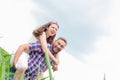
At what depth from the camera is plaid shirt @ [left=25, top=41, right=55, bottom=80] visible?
519 centimetres

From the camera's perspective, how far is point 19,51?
539cm

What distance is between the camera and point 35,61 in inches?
208

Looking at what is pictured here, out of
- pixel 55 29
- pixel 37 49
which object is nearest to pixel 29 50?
Result: pixel 37 49

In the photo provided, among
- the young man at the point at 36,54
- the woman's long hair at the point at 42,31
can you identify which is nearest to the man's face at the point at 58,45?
the young man at the point at 36,54

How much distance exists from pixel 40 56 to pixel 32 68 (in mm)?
187

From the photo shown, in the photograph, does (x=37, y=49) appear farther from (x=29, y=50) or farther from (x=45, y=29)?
(x=45, y=29)

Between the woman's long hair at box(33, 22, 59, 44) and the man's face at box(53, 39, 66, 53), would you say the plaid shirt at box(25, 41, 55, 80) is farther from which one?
the woman's long hair at box(33, 22, 59, 44)

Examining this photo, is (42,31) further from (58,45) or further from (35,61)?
(35,61)

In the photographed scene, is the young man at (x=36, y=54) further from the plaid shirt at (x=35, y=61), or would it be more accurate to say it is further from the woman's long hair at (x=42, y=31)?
the woman's long hair at (x=42, y=31)

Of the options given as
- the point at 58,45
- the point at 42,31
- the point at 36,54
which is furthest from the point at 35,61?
the point at 42,31

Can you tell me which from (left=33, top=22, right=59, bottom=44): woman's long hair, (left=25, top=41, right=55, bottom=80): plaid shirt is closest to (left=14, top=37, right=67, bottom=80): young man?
(left=25, top=41, right=55, bottom=80): plaid shirt

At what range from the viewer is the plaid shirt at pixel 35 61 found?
17.0 feet

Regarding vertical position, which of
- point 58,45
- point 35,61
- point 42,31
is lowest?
point 35,61

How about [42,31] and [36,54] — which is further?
[42,31]
